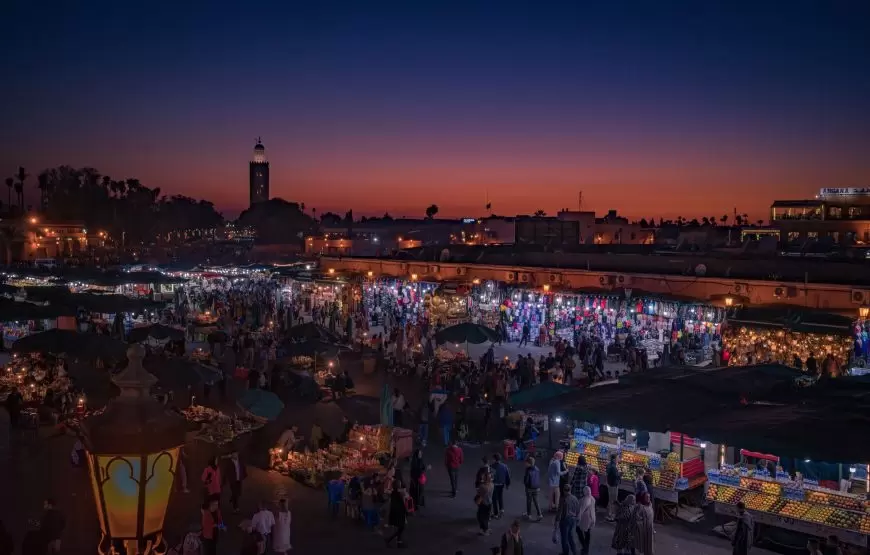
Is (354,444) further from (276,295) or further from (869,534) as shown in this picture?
(276,295)

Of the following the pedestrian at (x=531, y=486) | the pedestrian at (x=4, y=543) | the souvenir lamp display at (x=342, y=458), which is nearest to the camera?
the pedestrian at (x=4, y=543)

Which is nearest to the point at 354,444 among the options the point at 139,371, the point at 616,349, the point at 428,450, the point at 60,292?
the point at 428,450

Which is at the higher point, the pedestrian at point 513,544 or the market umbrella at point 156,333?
the market umbrella at point 156,333

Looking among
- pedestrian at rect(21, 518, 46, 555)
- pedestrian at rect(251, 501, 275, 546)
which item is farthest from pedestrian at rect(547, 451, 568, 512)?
pedestrian at rect(21, 518, 46, 555)

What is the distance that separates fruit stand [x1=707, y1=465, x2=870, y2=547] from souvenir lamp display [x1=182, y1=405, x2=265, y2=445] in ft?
31.0

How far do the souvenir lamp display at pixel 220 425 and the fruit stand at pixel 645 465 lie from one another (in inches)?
280

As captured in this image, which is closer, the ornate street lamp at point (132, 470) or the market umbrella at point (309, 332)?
the ornate street lamp at point (132, 470)

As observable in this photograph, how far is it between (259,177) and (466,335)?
124683 mm

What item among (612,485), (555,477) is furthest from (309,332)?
(612,485)

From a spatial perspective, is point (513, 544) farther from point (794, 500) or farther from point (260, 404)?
point (260, 404)

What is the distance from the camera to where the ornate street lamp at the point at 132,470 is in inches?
133

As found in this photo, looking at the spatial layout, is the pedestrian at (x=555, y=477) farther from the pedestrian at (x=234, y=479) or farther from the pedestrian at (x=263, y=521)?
the pedestrian at (x=234, y=479)

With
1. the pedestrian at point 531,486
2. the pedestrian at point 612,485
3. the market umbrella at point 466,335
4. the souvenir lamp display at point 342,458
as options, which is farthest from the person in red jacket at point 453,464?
the market umbrella at point 466,335

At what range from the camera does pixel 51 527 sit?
8695mm
